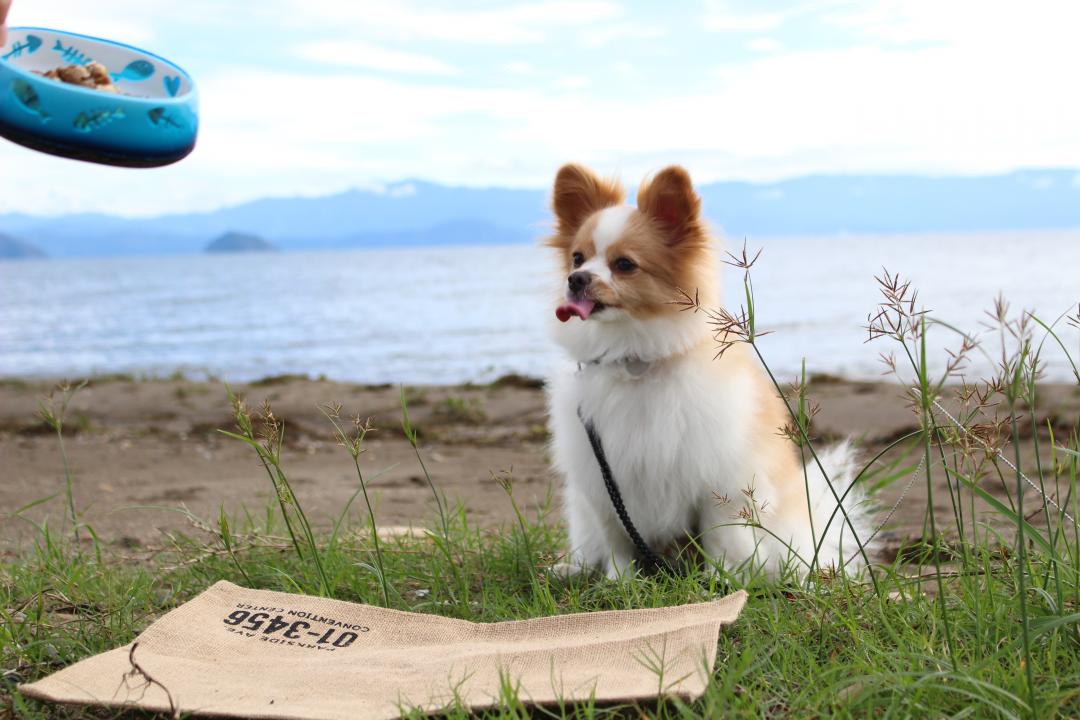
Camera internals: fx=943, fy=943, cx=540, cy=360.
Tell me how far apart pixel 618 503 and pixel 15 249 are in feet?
368

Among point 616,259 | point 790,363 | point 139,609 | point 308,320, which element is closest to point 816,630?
point 616,259

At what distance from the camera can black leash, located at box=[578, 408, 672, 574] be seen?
3232 mm

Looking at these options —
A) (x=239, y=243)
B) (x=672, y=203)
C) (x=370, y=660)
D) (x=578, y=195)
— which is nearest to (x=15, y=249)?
(x=239, y=243)

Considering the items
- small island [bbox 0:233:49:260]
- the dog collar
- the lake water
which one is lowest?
the lake water

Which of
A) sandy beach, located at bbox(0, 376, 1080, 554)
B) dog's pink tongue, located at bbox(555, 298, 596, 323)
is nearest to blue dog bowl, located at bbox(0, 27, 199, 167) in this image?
dog's pink tongue, located at bbox(555, 298, 596, 323)

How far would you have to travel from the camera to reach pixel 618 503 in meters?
3.23

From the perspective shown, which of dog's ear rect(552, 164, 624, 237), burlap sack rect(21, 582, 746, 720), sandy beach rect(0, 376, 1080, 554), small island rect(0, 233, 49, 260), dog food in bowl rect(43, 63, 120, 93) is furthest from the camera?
small island rect(0, 233, 49, 260)

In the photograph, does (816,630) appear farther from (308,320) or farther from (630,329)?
(308,320)

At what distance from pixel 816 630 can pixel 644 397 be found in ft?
3.45

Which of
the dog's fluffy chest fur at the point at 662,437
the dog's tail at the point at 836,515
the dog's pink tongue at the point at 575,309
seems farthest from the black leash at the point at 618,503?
the dog's tail at the point at 836,515

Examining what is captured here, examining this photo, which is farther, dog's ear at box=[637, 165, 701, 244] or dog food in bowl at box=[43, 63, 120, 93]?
dog's ear at box=[637, 165, 701, 244]

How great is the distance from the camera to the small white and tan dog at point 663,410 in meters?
3.13

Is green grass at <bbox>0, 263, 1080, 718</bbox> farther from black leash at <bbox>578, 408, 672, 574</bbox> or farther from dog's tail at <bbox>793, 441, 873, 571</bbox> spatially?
dog's tail at <bbox>793, 441, 873, 571</bbox>

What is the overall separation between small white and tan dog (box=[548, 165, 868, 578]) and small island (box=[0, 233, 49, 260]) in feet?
357
